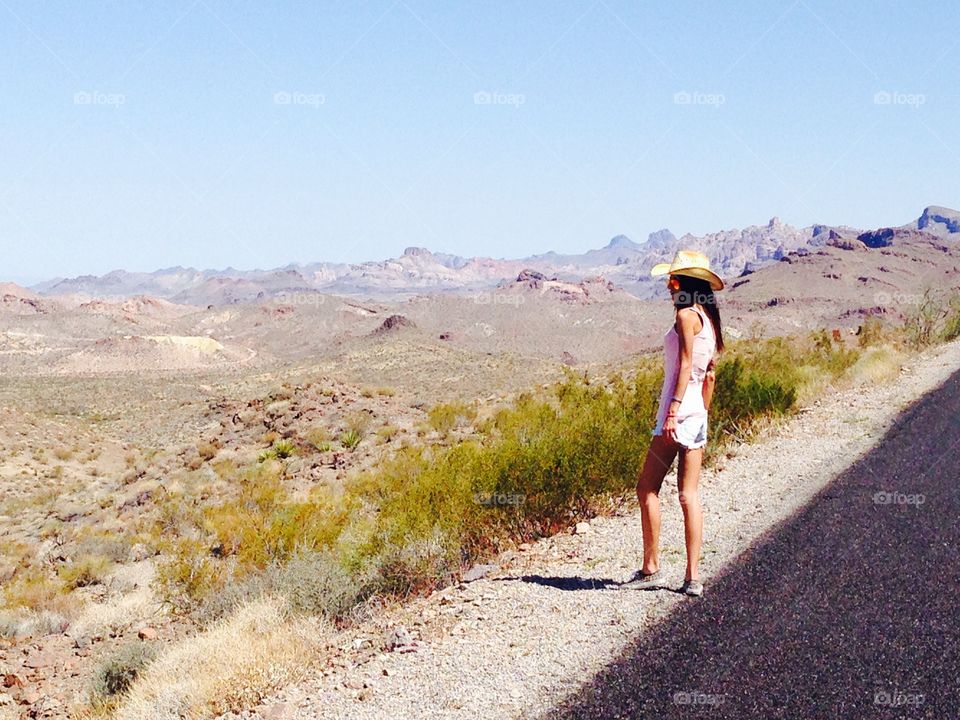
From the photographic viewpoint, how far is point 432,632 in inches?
194

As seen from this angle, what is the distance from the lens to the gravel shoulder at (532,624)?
408cm

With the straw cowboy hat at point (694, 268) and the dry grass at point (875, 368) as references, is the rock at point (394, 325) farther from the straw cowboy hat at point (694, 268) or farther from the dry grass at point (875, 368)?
the straw cowboy hat at point (694, 268)

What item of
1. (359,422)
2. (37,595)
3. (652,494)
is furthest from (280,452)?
(652,494)

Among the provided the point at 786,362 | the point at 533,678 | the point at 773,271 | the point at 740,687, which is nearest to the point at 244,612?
the point at 533,678

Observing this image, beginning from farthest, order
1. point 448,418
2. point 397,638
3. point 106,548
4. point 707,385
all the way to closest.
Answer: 1. point 448,418
2. point 106,548
3. point 707,385
4. point 397,638

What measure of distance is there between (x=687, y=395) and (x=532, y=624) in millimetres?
1742

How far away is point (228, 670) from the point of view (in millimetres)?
4852

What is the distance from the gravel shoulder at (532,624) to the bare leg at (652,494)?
222mm

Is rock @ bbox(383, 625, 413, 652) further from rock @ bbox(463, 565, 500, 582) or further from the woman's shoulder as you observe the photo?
the woman's shoulder

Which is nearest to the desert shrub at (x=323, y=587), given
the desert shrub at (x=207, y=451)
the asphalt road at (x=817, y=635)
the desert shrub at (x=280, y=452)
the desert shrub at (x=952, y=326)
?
the asphalt road at (x=817, y=635)

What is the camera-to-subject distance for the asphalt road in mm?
3594

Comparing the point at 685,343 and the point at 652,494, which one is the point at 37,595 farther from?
the point at 685,343

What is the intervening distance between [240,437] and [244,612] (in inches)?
907

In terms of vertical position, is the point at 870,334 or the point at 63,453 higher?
the point at 870,334
